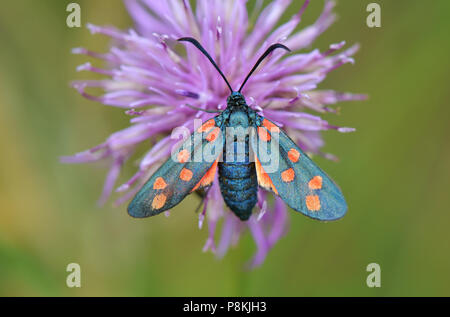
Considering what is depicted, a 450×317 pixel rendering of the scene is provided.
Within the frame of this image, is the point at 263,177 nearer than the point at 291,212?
Yes

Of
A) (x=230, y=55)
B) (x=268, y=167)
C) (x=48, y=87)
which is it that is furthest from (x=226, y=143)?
(x=48, y=87)

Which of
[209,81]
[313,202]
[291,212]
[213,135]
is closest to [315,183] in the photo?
[313,202]

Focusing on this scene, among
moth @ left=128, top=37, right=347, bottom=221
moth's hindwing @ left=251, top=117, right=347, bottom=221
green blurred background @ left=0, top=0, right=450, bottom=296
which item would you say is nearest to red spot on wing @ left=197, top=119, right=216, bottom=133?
moth @ left=128, top=37, right=347, bottom=221

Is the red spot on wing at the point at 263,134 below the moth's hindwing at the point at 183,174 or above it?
A: above

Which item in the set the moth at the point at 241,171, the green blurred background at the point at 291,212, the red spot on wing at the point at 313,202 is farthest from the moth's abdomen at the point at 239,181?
the green blurred background at the point at 291,212

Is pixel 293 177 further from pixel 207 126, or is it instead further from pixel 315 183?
pixel 207 126

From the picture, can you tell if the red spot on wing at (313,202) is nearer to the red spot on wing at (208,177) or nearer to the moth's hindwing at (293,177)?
the moth's hindwing at (293,177)

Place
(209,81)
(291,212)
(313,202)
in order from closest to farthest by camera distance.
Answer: (313,202)
(209,81)
(291,212)
